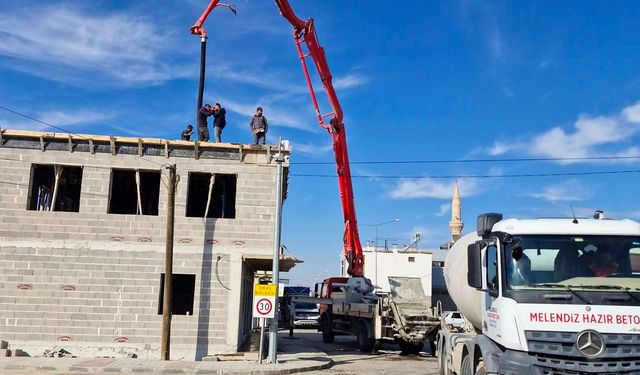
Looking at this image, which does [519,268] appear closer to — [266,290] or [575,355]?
[575,355]

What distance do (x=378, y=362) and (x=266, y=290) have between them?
4745mm

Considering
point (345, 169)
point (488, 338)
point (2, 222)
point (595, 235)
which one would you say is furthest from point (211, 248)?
point (595, 235)

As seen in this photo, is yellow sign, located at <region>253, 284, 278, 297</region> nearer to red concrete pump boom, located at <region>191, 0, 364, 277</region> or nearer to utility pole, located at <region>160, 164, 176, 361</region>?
utility pole, located at <region>160, 164, 176, 361</region>

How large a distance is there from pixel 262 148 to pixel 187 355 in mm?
6965

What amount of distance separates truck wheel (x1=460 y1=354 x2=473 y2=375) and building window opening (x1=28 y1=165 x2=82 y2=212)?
14.1 meters

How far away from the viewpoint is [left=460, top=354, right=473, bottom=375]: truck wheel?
32.6ft

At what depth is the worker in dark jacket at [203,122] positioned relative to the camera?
20.2 meters

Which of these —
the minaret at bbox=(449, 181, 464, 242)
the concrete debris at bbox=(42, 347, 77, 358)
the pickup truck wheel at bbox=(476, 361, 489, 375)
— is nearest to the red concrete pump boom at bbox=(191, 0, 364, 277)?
the concrete debris at bbox=(42, 347, 77, 358)

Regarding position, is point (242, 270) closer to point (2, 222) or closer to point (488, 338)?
point (2, 222)

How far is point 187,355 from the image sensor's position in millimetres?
18234

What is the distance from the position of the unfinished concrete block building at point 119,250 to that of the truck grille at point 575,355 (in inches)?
486

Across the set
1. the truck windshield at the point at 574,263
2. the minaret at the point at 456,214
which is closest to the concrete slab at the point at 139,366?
the truck windshield at the point at 574,263

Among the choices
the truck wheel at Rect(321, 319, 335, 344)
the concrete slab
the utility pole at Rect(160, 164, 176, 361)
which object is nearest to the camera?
the concrete slab

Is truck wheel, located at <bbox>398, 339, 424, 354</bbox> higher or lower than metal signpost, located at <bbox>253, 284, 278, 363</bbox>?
lower
